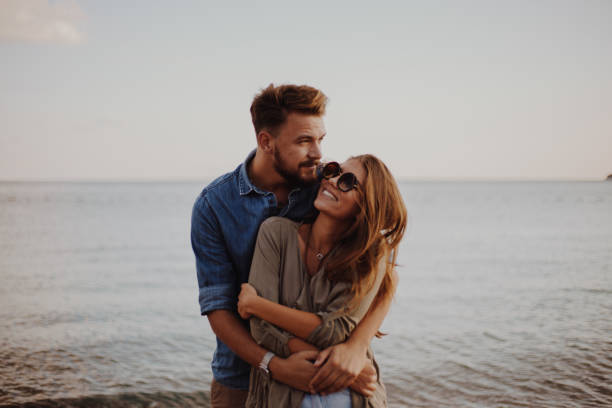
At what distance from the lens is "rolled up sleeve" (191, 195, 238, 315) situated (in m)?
2.61

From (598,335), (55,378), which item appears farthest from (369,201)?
(598,335)

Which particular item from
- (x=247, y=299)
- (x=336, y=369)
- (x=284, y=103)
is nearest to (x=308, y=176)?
(x=284, y=103)

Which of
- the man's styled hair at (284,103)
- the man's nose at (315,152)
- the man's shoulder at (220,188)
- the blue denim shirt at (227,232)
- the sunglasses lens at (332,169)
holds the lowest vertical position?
the blue denim shirt at (227,232)

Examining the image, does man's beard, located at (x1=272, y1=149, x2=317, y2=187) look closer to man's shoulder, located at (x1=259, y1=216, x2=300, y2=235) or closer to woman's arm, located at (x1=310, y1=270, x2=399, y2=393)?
man's shoulder, located at (x1=259, y1=216, x2=300, y2=235)

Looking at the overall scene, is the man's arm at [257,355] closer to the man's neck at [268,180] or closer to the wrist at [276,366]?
the wrist at [276,366]

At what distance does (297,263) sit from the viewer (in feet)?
7.82

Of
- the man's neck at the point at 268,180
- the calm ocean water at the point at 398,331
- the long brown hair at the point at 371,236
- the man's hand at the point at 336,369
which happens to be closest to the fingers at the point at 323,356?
the man's hand at the point at 336,369

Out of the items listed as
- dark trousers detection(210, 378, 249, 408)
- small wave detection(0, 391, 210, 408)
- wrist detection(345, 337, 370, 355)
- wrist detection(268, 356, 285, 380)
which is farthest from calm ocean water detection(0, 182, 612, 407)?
wrist detection(268, 356, 285, 380)

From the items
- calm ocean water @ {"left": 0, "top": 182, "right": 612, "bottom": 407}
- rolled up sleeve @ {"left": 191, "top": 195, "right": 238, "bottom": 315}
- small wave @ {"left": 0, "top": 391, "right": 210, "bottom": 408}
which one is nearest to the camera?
rolled up sleeve @ {"left": 191, "top": 195, "right": 238, "bottom": 315}

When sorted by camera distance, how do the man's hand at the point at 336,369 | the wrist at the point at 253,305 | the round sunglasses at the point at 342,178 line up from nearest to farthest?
the man's hand at the point at 336,369 → the wrist at the point at 253,305 → the round sunglasses at the point at 342,178

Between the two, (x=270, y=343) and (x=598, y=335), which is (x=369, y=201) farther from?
(x=598, y=335)

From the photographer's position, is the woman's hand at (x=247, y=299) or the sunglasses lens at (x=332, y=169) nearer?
the woman's hand at (x=247, y=299)

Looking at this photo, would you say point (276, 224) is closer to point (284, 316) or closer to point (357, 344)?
point (284, 316)

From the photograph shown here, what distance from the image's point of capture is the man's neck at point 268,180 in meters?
2.86
